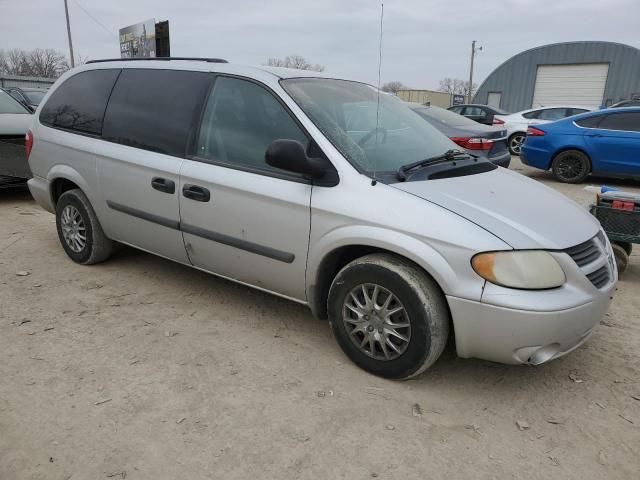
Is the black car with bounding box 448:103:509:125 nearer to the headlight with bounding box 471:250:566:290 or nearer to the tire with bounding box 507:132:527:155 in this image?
the tire with bounding box 507:132:527:155

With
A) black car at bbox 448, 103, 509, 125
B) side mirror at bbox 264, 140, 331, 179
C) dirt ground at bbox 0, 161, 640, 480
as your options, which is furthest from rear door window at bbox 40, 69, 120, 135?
black car at bbox 448, 103, 509, 125

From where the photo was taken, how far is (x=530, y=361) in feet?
8.25

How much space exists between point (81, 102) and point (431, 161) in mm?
2932

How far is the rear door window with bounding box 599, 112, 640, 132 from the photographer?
27.7 feet

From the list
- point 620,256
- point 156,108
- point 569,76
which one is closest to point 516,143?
point 620,256

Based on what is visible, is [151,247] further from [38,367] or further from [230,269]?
[38,367]

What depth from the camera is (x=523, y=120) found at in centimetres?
1362

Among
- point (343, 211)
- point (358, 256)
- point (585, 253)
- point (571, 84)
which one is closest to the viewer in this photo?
point (585, 253)

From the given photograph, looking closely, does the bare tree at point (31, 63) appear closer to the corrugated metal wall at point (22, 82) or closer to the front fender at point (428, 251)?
the corrugated metal wall at point (22, 82)

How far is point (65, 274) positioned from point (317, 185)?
8.80 feet

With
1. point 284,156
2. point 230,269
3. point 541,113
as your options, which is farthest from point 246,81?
point 541,113

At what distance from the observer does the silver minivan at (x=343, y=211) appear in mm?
2461

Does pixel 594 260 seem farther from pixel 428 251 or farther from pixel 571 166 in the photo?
pixel 571 166

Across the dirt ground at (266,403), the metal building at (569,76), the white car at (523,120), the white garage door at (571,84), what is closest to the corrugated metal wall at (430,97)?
the metal building at (569,76)
